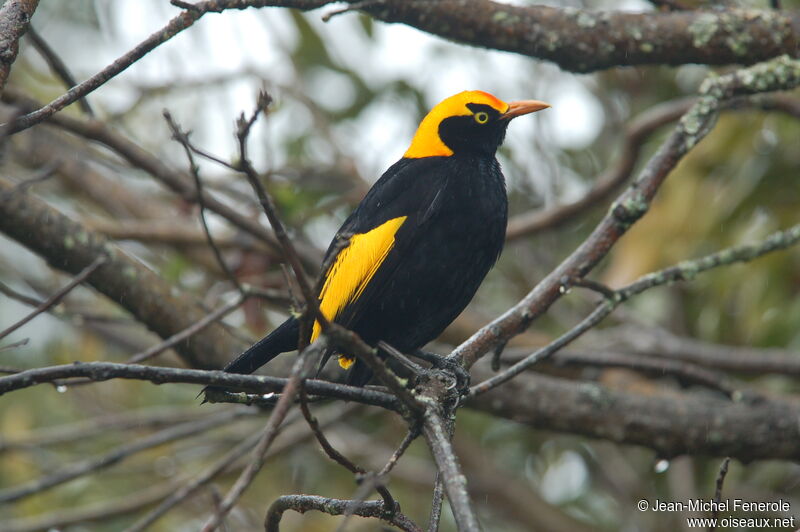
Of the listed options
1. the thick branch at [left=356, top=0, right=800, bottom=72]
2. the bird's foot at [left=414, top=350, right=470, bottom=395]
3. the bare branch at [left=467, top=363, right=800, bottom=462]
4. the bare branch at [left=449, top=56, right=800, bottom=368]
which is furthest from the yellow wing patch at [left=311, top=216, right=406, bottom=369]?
the bare branch at [left=467, top=363, right=800, bottom=462]

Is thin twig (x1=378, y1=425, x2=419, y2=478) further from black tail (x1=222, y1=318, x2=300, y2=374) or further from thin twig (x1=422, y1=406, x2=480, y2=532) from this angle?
black tail (x1=222, y1=318, x2=300, y2=374)

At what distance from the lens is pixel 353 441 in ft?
17.6

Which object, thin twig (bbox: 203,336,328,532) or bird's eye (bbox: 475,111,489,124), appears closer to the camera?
thin twig (bbox: 203,336,328,532)

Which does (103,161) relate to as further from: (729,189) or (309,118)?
(729,189)

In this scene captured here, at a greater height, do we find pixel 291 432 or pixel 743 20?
pixel 743 20

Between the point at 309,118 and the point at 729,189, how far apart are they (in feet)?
9.14

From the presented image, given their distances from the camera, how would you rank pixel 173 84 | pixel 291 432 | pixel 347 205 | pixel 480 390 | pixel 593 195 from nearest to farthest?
pixel 480 390, pixel 593 195, pixel 291 432, pixel 173 84, pixel 347 205

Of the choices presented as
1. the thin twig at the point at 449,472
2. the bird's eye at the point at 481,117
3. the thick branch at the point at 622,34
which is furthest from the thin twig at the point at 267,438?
the bird's eye at the point at 481,117

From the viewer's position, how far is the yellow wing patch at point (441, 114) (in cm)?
377

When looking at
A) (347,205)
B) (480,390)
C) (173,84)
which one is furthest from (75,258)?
(347,205)

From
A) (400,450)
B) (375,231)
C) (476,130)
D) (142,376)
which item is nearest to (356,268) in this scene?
(375,231)

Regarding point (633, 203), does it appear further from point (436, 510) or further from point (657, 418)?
point (436, 510)

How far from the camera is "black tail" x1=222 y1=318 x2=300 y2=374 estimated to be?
265cm

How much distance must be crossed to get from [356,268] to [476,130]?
982 mm
